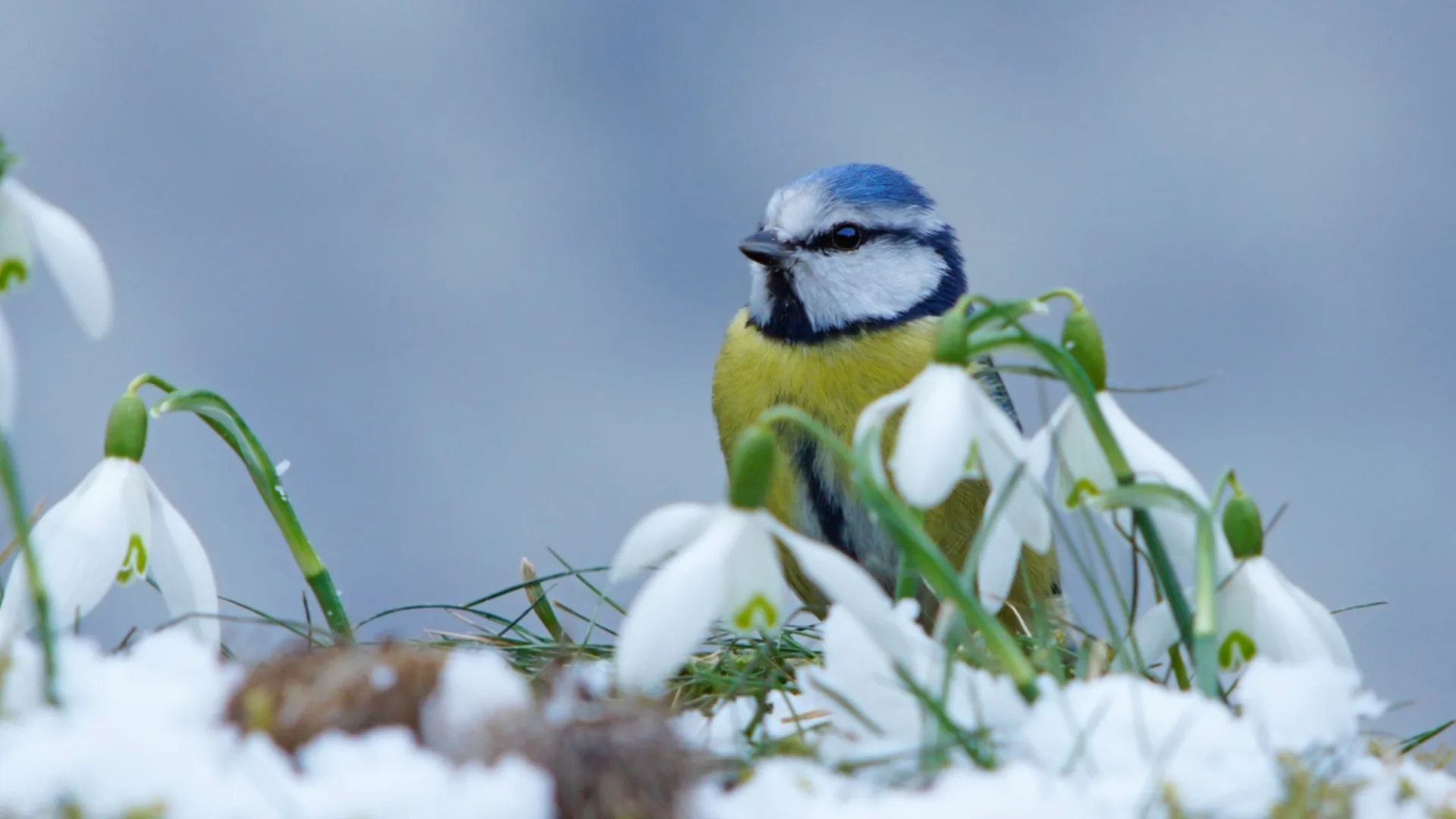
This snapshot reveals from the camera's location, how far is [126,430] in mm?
1216

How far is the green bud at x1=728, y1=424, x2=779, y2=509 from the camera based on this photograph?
0.92 metres

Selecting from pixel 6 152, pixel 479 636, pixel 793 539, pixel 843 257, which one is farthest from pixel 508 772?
pixel 843 257

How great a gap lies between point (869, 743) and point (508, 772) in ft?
0.81

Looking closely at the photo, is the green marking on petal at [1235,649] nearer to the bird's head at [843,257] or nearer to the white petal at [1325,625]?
the white petal at [1325,625]

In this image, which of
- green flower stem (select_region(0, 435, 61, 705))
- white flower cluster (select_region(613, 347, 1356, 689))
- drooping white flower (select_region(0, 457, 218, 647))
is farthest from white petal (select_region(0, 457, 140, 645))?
white flower cluster (select_region(613, 347, 1356, 689))

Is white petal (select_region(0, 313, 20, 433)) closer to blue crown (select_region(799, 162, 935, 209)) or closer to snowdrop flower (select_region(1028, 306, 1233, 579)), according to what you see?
snowdrop flower (select_region(1028, 306, 1233, 579))

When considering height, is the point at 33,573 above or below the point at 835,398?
above

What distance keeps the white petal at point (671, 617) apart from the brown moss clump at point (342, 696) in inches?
4.4

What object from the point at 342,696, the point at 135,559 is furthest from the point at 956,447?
the point at 135,559

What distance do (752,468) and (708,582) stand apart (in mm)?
71

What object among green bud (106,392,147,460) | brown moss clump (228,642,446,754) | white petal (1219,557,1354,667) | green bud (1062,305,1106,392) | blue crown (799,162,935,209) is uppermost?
blue crown (799,162,935,209)

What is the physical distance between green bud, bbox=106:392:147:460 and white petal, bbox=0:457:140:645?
2 centimetres

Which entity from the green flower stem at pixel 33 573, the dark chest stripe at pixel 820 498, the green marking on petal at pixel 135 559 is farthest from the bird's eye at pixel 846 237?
the green flower stem at pixel 33 573

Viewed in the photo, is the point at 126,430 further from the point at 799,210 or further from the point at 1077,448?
the point at 799,210
